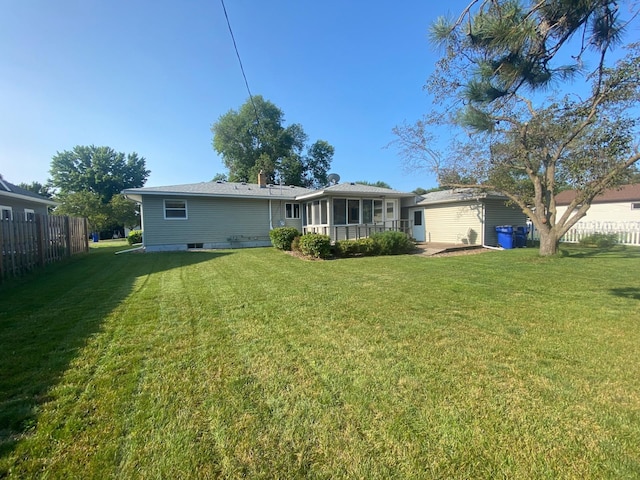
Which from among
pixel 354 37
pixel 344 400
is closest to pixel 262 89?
pixel 354 37

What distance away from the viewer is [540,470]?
4.95 ft

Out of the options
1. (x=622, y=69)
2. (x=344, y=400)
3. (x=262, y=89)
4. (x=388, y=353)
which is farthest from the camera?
(x=262, y=89)

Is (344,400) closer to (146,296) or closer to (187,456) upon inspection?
(187,456)

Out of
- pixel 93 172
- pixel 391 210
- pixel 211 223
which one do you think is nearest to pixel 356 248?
pixel 391 210

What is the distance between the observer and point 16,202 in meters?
11.8

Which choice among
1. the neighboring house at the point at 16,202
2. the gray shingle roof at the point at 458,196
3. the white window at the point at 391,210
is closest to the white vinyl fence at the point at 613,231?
the gray shingle roof at the point at 458,196

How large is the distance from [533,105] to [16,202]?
20495mm

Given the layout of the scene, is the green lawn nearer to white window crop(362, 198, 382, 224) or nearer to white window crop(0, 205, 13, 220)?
white window crop(0, 205, 13, 220)

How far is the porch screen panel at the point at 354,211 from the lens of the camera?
1380cm

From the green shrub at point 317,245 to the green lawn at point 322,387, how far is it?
4833 mm

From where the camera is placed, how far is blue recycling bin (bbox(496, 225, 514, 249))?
1330cm

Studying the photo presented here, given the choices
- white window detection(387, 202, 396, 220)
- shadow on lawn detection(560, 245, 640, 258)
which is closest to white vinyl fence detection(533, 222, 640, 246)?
shadow on lawn detection(560, 245, 640, 258)

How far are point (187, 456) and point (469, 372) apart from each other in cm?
226

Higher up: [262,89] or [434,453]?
[262,89]
